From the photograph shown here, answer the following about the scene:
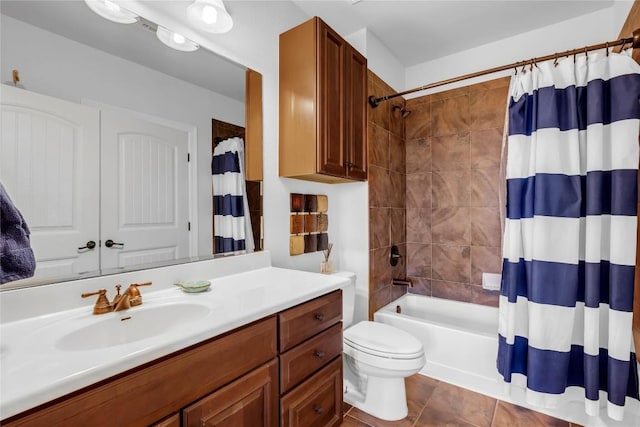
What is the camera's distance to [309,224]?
2.08 m

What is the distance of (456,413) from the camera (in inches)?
67.2

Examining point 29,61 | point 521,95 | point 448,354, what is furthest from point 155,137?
point 448,354

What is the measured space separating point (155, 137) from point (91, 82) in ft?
0.91

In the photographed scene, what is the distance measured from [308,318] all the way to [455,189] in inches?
76.4

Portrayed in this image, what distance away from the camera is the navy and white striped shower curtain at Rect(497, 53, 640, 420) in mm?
1394

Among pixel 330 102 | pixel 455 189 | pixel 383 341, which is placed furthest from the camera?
pixel 455 189

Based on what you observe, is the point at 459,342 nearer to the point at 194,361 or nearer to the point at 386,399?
the point at 386,399

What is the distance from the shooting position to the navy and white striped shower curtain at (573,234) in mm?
1394

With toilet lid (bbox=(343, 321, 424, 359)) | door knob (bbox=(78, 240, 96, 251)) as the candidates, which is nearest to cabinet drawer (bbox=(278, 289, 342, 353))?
toilet lid (bbox=(343, 321, 424, 359))

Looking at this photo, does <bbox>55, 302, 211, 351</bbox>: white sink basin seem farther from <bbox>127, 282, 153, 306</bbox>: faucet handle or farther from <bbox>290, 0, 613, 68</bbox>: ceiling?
<bbox>290, 0, 613, 68</bbox>: ceiling

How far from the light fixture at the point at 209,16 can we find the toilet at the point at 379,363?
142 centimetres

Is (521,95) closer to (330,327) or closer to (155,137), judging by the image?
(330,327)

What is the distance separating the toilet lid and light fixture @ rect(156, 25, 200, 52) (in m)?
1.72

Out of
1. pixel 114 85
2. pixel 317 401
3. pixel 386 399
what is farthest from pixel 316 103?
pixel 386 399
